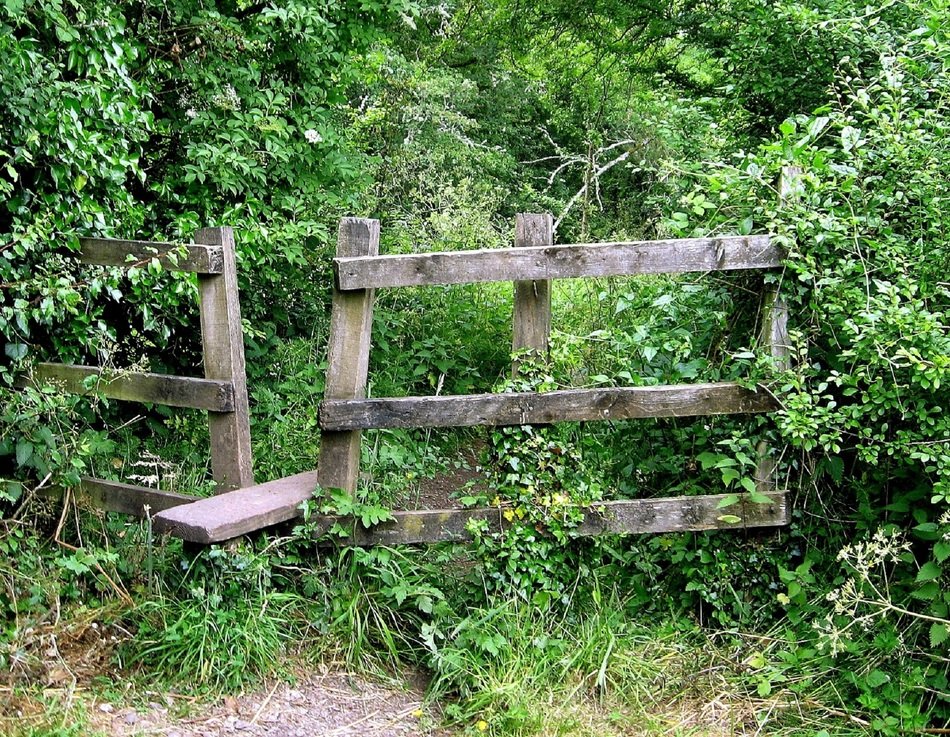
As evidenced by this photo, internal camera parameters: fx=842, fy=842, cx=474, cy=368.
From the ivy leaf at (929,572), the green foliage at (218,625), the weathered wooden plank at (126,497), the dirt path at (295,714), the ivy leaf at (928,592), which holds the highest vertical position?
the weathered wooden plank at (126,497)

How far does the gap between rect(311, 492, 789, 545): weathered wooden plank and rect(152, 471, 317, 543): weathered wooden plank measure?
0.19 metres

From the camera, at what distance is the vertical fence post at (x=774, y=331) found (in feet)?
12.5

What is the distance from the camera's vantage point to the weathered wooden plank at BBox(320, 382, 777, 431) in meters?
3.94

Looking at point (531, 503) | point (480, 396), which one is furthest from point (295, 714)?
point (480, 396)

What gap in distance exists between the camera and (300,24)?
5.74 metres

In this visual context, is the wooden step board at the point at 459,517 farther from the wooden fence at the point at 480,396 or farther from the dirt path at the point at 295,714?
the dirt path at the point at 295,714

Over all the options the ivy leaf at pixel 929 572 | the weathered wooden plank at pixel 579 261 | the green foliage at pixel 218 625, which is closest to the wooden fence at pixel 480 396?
the weathered wooden plank at pixel 579 261

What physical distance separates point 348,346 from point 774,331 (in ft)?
6.56

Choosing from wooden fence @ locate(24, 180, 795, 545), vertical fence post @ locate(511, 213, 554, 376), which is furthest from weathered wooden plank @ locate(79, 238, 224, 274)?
A: vertical fence post @ locate(511, 213, 554, 376)

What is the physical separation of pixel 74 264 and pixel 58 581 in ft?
5.58

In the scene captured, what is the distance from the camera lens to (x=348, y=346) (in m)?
4.04

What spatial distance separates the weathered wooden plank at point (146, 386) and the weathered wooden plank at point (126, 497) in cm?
46

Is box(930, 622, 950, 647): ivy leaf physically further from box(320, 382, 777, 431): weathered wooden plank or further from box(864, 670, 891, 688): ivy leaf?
box(320, 382, 777, 431): weathered wooden plank

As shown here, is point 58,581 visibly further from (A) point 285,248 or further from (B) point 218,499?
(A) point 285,248
